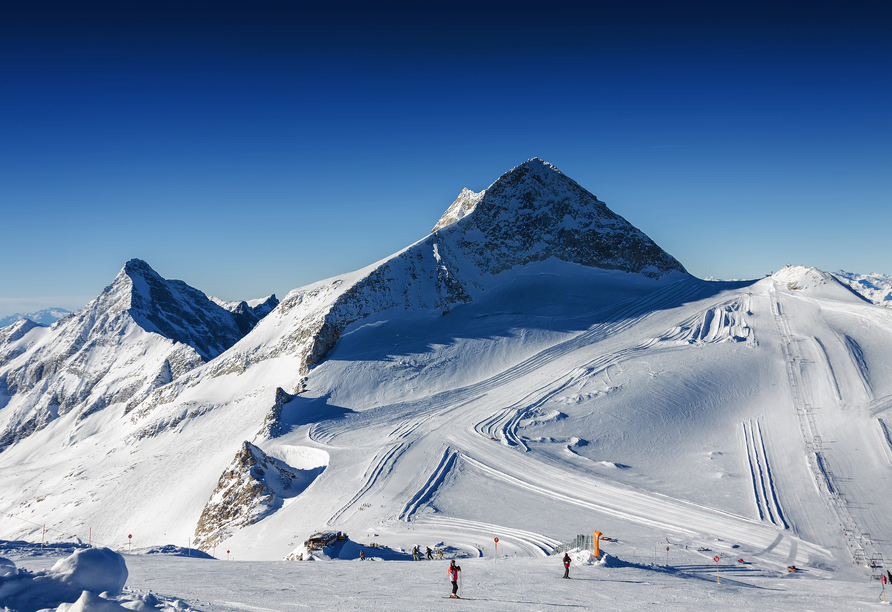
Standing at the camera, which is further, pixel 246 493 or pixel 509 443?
pixel 509 443

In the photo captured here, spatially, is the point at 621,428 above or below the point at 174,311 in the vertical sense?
below

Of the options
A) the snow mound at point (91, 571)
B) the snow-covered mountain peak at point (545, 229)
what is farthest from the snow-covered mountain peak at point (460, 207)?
the snow mound at point (91, 571)

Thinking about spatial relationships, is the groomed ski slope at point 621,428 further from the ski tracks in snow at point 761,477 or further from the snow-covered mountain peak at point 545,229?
the snow-covered mountain peak at point 545,229

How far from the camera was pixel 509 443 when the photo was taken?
1608 inches

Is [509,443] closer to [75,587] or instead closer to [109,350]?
[75,587]

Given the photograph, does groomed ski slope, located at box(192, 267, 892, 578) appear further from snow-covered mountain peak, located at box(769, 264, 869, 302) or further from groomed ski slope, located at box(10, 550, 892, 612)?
groomed ski slope, located at box(10, 550, 892, 612)

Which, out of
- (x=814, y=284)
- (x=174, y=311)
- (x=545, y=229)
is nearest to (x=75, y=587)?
(x=814, y=284)

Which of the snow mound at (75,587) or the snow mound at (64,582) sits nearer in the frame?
the snow mound at (75,587)

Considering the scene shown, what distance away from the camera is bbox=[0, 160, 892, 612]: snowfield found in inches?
772

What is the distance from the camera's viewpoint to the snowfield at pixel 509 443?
1961cm

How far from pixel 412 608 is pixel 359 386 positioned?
4391cm

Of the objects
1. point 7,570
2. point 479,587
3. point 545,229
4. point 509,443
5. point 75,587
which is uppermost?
point 545,229

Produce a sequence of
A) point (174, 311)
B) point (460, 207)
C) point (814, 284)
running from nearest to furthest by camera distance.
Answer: point (814, 284) → point (460, 207) → point (174, 311)

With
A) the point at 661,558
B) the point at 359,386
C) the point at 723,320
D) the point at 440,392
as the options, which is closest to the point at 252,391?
the point at 359,386
